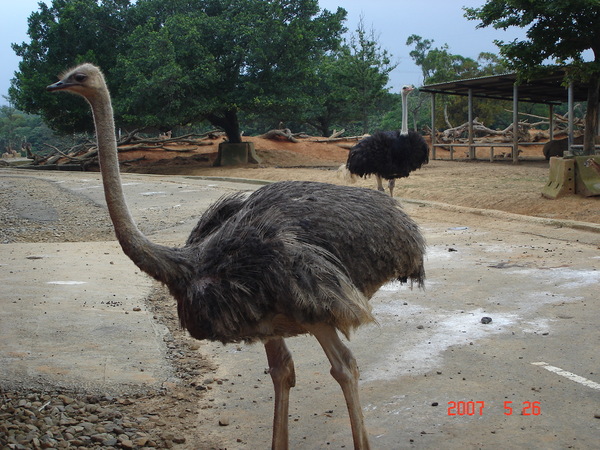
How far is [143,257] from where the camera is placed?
246 centimetres

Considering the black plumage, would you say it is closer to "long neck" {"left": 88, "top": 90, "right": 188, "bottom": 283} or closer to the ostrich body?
the ostrich body

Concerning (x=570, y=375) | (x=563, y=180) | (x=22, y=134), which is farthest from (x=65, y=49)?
(x=22, y=134)

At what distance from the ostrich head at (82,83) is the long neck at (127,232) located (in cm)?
8

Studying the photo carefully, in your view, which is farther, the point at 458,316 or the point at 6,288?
the point at 6,288

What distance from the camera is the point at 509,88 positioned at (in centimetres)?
2038

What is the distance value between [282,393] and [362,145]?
731 cm

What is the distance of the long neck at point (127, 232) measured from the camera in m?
2.45

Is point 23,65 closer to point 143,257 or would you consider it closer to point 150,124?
point 150,124

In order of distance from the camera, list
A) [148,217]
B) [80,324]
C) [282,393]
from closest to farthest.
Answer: [282,393], [80,324], [148,217]

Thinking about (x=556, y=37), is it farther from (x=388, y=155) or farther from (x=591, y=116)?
(x=388, y=155)

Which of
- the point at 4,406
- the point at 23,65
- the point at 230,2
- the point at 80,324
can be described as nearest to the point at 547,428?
the point at 4,406

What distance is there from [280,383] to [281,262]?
0.63 metres

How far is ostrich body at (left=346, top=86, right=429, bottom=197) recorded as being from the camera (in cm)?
962

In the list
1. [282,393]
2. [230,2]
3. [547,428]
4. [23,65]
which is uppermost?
[230,2]
